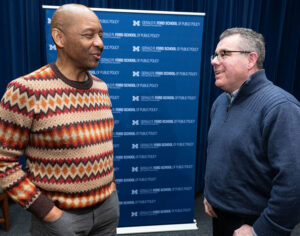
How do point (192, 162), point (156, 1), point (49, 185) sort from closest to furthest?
point (49, 185)
point (192, 162)
point (156, 1)

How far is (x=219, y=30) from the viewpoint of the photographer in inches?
117

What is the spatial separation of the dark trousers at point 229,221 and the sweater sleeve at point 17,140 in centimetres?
85

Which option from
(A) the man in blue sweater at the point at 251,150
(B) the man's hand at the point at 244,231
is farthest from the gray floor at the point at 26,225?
(B) the man's hand at the point at 244,231

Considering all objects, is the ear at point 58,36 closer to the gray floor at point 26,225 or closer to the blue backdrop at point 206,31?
→ the blue backdrop at point 206,31

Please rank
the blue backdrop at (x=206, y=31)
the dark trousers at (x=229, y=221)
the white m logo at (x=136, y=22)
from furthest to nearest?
the blue backdrop at (x=206, y=31) < the white m logo at (x=136, y=22) < the dark trousers at (x=229, y=221)

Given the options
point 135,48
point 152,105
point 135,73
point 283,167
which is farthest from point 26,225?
point 283,167

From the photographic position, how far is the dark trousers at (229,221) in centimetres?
119

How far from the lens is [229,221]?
1258 millimetres

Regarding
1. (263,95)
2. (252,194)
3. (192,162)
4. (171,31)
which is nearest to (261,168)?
(252,194)

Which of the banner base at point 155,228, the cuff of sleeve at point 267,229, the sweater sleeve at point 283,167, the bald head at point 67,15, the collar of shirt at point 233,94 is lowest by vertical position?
the banner base at point 155,228

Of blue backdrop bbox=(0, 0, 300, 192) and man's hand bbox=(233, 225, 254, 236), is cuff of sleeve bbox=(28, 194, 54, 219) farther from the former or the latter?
blue backdrop bbox=(0, 0, 300, 192)

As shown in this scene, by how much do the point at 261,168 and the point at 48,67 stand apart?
1.05 meters

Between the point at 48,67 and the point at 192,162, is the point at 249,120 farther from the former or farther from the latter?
the point at 192,162

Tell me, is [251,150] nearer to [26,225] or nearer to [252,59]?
[252,59]
